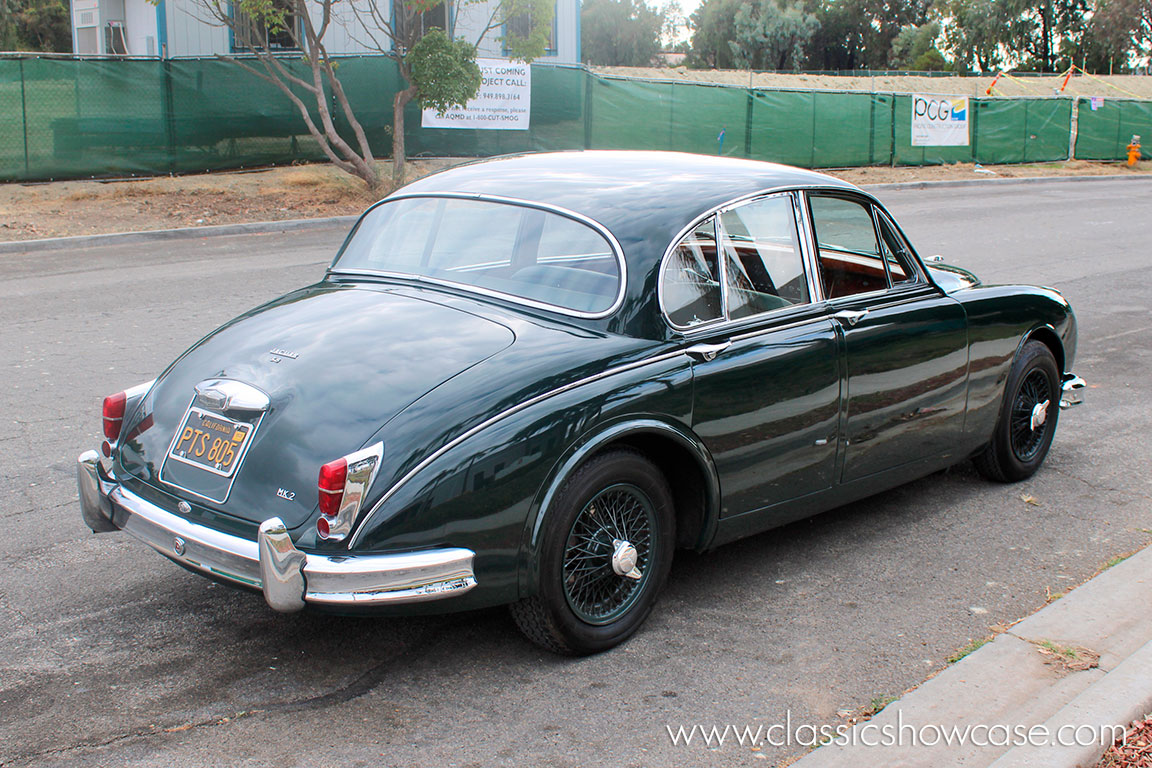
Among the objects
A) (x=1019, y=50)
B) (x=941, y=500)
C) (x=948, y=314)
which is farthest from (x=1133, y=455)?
(x=1019, y=50)

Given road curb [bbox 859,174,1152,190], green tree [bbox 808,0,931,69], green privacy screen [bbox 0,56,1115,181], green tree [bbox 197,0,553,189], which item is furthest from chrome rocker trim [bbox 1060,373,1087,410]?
green tree [bbox 808,0,931,69]

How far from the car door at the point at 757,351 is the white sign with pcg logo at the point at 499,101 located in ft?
58.3

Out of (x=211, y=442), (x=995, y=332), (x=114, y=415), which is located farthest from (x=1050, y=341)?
(x=114, y=415)

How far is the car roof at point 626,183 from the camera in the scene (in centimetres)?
409

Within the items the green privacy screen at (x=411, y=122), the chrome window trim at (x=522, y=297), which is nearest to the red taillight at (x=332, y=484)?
the chrome window trim at (x=522, y=297)

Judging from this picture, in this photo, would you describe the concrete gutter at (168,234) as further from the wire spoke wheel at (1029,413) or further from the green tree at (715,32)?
the green tree at (715,32)

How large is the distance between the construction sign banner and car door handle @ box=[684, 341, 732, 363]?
90.4 ft

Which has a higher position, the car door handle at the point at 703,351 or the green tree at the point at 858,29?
the green tree at the point at 858,29

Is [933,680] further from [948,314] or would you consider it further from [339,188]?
[339,188]

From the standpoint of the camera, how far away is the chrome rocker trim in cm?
569

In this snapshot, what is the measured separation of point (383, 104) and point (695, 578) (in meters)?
17.6

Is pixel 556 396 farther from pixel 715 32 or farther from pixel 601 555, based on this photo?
pixel 715 32

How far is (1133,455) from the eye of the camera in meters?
6.06

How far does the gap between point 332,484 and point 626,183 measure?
6.13ft
